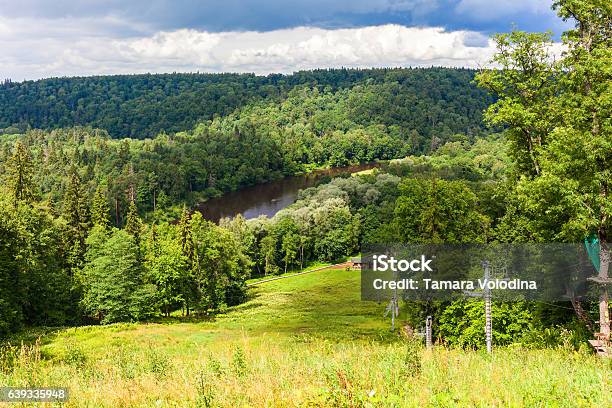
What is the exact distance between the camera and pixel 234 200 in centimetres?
12725

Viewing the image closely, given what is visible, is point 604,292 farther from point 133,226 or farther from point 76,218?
point 133,226

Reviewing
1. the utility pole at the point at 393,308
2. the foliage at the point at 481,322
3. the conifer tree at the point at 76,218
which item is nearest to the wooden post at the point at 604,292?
the foliage at the point at 481,322

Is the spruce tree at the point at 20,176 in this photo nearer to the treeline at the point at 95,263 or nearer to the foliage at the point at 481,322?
the treeline at the point at 95,263

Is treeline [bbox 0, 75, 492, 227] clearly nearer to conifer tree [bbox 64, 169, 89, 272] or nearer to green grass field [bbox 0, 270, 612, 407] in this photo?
conifer tree [bbox 64, 169, 89, 272]

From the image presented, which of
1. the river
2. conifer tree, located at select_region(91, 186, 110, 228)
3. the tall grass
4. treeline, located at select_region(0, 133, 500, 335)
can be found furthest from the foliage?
the river

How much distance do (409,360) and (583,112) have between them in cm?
1113

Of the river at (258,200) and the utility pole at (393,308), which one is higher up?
the river at (258,200)

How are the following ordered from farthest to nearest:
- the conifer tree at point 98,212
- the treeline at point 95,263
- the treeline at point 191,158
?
the treeline at point 191,158, the conifer tree at point 98,212, the treeline at point 95,263

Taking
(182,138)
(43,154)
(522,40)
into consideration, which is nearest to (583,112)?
(522,40)

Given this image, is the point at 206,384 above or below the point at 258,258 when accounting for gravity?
above

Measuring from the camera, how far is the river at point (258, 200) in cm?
11131

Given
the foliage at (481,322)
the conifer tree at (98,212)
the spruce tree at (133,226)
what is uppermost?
the conifer tree at (98,212)

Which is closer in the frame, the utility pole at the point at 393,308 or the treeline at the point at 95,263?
the treeline at the point at 95,263

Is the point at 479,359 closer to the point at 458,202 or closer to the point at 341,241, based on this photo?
the point at 458,202
